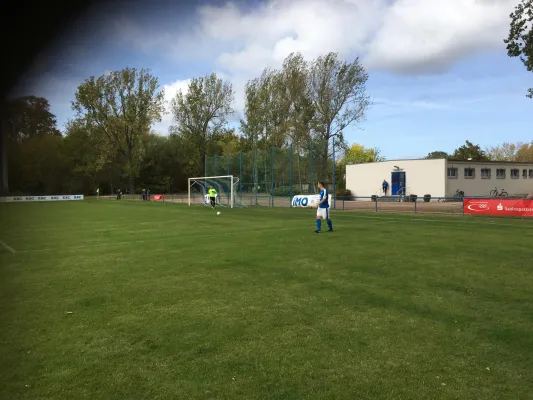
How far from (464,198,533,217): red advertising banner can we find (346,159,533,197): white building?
13.4 m

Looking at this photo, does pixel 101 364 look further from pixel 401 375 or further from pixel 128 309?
pixel 401 375

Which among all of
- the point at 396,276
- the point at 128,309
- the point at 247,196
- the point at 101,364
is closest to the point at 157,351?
the point at 101,364

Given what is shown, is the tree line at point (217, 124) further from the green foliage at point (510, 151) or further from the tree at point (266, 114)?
the green foliage at point (510, 151)

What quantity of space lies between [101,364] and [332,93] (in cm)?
4013

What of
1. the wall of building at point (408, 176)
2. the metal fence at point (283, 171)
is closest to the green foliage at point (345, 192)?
the wall of building at point (408, 176)

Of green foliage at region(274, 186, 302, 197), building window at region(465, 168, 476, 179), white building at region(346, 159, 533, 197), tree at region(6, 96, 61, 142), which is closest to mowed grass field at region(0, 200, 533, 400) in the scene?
tree at region(6, 96, 61, 142)

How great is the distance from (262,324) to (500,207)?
18.6 m

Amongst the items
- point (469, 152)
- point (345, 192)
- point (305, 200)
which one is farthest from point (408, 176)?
point (469, 152)

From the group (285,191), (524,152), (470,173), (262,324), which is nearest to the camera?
(262,324)

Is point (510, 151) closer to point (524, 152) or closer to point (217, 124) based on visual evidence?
point (524, 152)

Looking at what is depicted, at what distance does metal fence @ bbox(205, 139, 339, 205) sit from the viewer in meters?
28.5

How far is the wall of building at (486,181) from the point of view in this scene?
115ft

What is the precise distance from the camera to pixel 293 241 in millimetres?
12000

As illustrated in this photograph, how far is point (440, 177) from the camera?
33.8 meters
